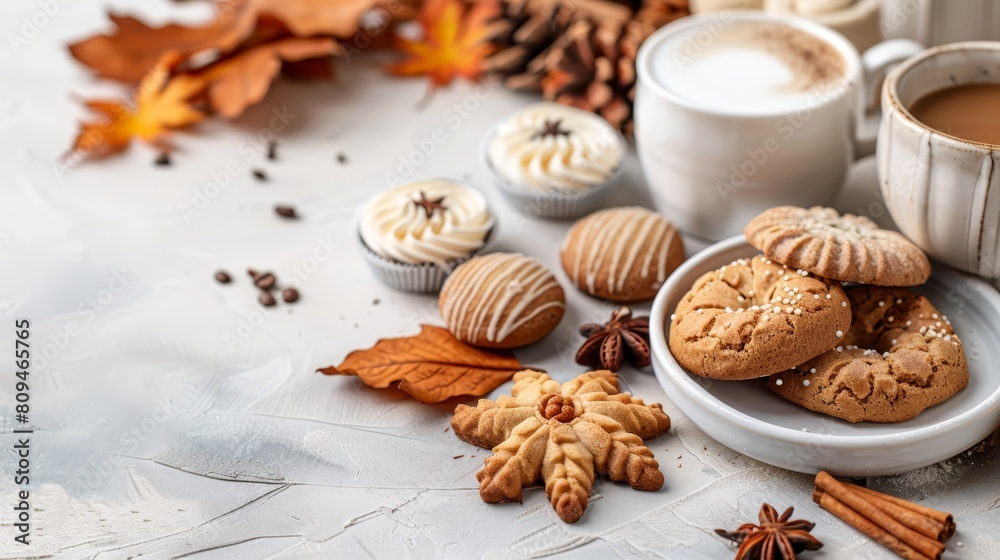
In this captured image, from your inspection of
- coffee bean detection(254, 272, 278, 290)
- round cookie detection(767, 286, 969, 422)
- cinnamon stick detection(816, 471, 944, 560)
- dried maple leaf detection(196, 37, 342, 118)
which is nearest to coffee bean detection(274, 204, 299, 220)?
coffee bean detection(254, 272, 278, 290)

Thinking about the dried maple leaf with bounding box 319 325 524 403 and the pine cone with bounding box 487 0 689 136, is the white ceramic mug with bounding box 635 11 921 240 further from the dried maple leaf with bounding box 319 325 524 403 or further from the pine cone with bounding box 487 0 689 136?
the dried maple leaf with bounding box 319 325 524 403

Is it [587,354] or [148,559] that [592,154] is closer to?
[587,354]

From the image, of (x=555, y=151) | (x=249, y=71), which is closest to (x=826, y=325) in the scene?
(x=555, y=151)

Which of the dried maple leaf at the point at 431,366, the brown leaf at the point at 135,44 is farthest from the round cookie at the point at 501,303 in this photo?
the brown leaf at the point at 135,44

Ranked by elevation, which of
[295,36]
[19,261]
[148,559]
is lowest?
[148,559]

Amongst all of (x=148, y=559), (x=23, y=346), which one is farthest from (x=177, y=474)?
(x=23, y=346)

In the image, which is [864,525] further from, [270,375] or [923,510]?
[270,375]

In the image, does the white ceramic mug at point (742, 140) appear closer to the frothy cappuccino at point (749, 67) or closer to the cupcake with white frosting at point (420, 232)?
the frothy cappuccino at point (749, 67)
